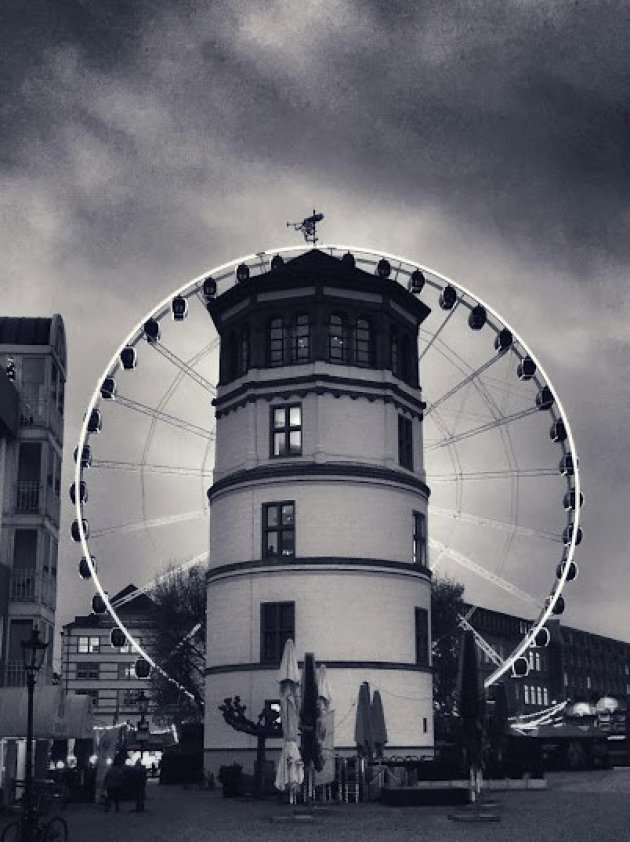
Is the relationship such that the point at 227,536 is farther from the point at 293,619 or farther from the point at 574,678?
the point at 574,678

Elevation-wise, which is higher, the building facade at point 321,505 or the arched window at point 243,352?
the arched window at point 243,352

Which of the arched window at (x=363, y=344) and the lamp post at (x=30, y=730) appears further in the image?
the arched window at (x=363, y=344)

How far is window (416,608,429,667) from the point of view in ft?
155

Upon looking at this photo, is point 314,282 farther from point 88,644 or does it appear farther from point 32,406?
point 88,644

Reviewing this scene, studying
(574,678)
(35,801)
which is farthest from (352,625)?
(574,678)

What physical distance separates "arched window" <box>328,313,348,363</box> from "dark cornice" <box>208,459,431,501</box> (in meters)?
4.55

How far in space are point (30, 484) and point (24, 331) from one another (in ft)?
19.9

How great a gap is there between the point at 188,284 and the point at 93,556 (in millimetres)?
12193

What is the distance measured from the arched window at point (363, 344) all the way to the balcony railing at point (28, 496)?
13789 mm

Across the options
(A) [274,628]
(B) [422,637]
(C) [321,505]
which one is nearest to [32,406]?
(C) [321,505]

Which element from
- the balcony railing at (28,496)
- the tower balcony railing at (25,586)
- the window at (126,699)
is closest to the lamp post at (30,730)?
the tower balcony railing at (25,586)

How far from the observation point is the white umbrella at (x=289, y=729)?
3441 centimetres

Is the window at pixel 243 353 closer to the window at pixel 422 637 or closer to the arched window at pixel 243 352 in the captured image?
the arched window at pixel 243 352

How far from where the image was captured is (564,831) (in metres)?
26.5
